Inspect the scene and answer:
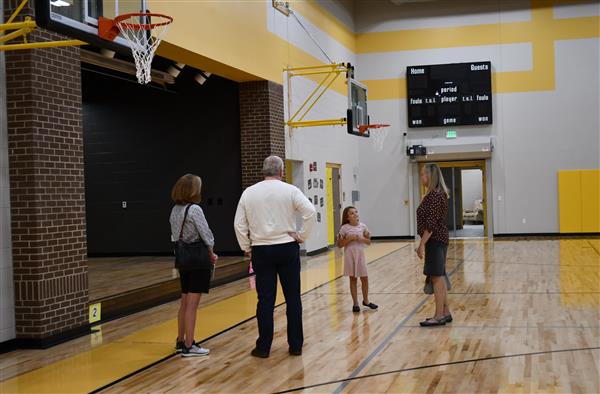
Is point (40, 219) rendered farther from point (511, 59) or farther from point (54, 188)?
point (511, 59)

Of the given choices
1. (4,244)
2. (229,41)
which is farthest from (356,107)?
(4,244)

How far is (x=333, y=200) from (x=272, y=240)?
1232 cm

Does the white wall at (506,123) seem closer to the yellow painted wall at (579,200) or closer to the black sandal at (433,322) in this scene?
the yellow painted wall at (579,200)

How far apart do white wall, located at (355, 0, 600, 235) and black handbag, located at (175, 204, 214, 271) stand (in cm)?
1512

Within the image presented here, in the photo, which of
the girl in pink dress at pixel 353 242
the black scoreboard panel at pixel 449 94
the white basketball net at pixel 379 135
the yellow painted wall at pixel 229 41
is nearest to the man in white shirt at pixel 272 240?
the girl in pink dress at pixel 353 242

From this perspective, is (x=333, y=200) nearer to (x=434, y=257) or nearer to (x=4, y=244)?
(x=434, y=257)

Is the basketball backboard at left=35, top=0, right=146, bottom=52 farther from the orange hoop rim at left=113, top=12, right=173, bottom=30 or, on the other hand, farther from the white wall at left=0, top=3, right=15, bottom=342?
the white wall at left=0, top=3, right=15, bottom=342

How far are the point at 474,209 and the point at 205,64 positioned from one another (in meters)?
14.7

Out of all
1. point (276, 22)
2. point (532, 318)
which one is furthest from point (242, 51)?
point (532, 318)

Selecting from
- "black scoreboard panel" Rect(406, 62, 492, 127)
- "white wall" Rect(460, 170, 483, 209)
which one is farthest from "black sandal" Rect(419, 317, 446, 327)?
"white wall" Rect(460, 170, 483, 209)

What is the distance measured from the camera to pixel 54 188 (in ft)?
23.0

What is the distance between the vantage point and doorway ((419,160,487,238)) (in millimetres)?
20531

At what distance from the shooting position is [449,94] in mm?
20172

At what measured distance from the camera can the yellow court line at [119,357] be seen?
543cm
